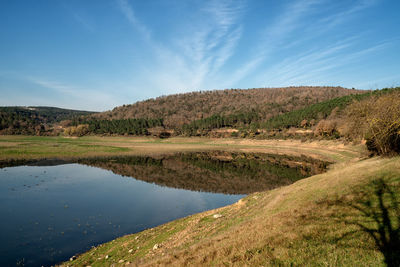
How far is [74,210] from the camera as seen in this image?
22.4 meters

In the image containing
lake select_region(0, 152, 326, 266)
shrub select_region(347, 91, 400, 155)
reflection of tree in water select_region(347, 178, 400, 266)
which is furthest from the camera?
shrub select_region(347, 91, 400, 155)

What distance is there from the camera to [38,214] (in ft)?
68.7

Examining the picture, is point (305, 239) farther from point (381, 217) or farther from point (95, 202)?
point (95, 202)

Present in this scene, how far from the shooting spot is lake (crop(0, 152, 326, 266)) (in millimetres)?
15695

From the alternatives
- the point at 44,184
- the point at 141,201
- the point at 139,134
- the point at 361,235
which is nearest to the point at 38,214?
the point at 141,201

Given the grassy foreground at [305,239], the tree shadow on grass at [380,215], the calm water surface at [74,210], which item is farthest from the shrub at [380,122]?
the calm water surface at [74,210]

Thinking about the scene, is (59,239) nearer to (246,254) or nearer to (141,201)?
(141,201)

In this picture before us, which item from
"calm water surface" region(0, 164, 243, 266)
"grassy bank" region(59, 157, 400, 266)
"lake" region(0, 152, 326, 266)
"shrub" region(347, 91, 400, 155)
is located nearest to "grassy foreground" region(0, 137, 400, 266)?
"grassy bank" region(59, 157, 400, 266)

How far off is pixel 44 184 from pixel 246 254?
120 feet

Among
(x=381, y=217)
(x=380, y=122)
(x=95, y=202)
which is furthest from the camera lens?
(x=95, y=202)

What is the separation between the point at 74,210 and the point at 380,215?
24586mm

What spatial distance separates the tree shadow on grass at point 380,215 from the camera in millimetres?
6093

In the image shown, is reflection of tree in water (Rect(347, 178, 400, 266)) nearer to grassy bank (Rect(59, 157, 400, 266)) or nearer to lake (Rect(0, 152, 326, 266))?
grassy bank (Rect(59, 157, 400, 266))

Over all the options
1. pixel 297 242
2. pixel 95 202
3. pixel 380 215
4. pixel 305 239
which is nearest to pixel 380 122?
pixel 380 215
